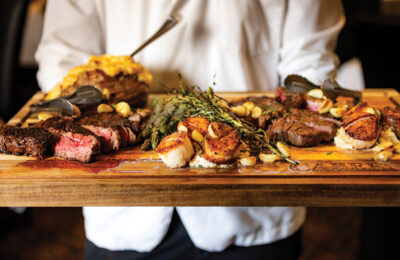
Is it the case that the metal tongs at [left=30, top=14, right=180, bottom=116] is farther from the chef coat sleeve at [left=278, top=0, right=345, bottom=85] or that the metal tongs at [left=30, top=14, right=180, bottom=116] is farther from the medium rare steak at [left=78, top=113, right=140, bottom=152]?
the chef coat sleeve at [left=278, top=0, right=345, bottom=85]

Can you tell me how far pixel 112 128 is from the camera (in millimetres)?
1490

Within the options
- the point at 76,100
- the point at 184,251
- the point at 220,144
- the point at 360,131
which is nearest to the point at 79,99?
the point at 76,100

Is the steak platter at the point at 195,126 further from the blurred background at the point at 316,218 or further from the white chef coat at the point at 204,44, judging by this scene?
the blurred background at the point at 316,218

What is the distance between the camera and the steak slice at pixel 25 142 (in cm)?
141

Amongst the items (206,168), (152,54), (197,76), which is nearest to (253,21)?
(197,76)

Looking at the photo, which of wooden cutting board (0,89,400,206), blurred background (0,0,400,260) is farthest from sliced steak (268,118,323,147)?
blurred background (0,0,400,260)

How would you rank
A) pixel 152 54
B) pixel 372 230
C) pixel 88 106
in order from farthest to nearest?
pixel 372 230, pixel 152 54, pixel 88 106

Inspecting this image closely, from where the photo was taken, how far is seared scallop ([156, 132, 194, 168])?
1326mm

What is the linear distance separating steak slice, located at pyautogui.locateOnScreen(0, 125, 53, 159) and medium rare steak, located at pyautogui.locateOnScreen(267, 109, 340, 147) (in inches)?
31.2

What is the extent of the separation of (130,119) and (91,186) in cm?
42

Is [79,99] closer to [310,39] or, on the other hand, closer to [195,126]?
[195,126]

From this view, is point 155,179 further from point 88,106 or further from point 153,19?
point 153,19

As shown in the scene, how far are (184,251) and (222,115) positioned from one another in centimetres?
80

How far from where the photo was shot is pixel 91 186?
1.25m
